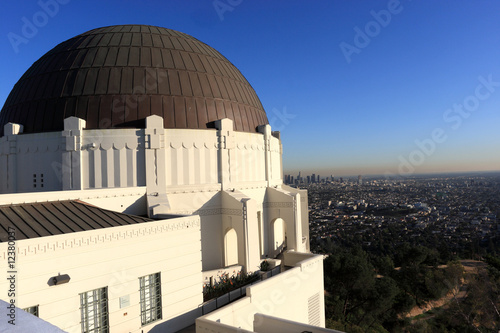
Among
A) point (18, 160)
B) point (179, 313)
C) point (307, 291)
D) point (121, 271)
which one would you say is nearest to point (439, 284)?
point (307, 291)

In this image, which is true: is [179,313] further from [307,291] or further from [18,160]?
[18,160]

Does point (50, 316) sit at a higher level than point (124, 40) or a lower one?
lower

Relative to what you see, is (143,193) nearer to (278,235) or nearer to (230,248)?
(230,248)

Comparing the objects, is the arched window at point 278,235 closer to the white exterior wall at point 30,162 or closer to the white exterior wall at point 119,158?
the white exterior wall at point 119,158

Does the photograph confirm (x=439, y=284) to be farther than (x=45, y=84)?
Yes

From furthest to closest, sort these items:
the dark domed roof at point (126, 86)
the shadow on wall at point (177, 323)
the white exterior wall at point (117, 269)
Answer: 1. the dark domed roof at point (126, 86)
2. the shadow on wall at point (177, 323)
3. the white exterior wall at point (117, 269)

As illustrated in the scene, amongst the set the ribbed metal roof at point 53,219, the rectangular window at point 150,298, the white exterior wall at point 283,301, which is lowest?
the white exterior wall at point 283,301

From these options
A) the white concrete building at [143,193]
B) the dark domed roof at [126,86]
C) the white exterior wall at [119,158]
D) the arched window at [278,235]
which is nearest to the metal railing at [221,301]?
the white concrete building at [143,193]
